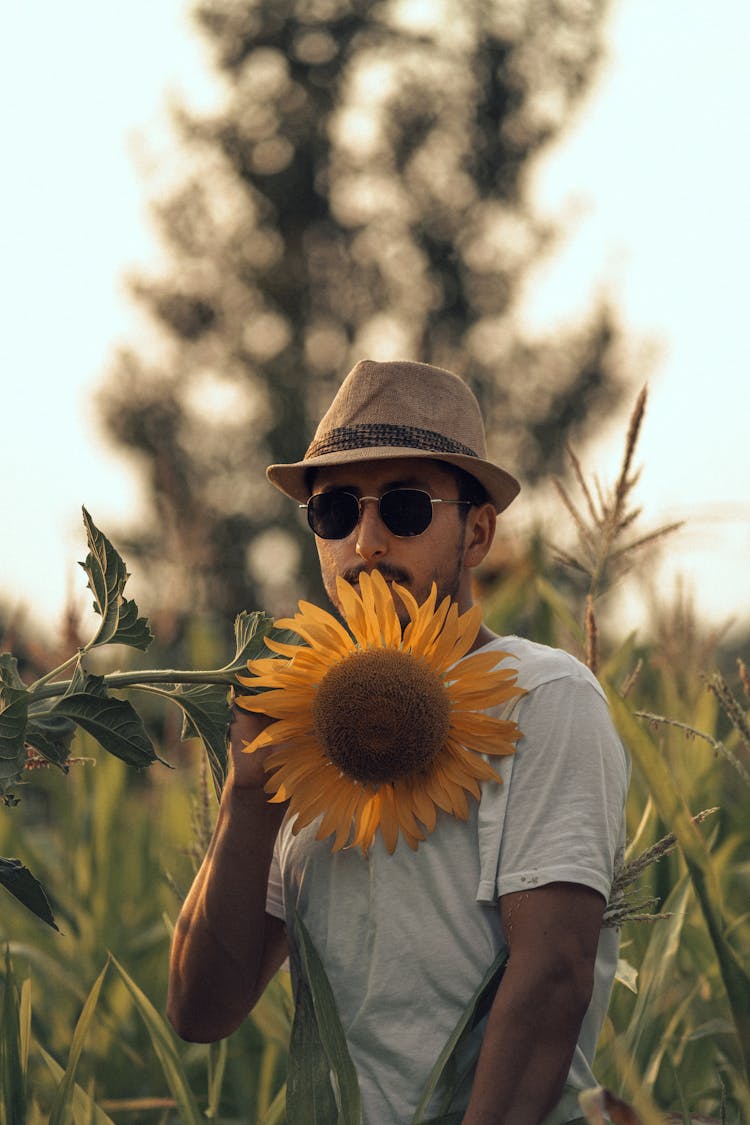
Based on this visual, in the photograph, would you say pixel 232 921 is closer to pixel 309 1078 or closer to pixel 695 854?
pixel 309 1078

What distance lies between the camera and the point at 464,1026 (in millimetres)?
1423

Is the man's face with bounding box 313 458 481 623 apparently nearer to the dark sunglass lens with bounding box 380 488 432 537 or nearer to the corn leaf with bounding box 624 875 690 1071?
the dark sunglass lens with bounding box 380 488 432 537

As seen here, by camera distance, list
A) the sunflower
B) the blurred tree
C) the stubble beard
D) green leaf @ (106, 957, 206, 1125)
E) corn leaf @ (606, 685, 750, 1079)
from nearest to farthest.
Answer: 1. corn leaf @ (606, 685, 750, 1079)
2. the sunflower
3. the stubble beard
4. green leaf @ (106, 957, 206, 1125)
5. the blurred tree

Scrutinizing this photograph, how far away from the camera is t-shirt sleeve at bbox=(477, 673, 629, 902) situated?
145 cm

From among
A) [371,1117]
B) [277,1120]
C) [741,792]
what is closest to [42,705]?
[371,1117]

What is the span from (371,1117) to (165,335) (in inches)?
573

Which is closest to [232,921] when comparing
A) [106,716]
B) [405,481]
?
[106,716]

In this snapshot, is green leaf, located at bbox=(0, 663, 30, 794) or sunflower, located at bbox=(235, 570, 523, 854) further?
sunflower, located at bbox=(235, 570, 523, 854)

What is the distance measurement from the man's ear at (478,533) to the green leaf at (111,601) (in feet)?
1.72

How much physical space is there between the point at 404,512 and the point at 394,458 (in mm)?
78

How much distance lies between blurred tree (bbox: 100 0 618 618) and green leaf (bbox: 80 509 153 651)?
44.2 ft

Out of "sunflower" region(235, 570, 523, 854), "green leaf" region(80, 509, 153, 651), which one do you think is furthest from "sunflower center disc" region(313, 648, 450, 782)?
"green leaf" region(80, 509, 153, 651)

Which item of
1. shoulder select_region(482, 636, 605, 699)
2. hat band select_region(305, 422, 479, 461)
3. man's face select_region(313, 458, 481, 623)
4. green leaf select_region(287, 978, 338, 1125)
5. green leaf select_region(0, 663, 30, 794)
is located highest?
hat band select_region(305, 422, 479, 461)

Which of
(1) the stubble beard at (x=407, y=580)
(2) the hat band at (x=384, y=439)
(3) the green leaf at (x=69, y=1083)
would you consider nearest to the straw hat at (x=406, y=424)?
(2) the hat band at (x=384, y=439)
